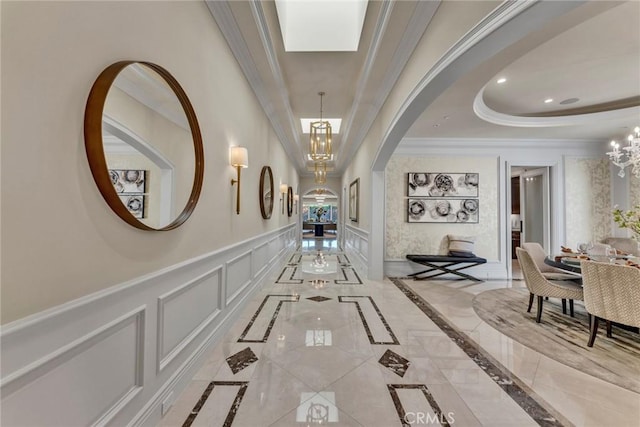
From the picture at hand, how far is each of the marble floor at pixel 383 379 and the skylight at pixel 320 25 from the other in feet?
10.9

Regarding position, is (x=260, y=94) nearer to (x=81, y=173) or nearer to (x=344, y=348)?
(x=81, y=173)

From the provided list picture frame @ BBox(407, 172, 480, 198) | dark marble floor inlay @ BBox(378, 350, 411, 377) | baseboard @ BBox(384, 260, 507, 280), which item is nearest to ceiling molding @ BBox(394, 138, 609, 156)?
picture frame @ BBox(407, 172, 480, 198)

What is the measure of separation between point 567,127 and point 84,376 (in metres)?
7.01

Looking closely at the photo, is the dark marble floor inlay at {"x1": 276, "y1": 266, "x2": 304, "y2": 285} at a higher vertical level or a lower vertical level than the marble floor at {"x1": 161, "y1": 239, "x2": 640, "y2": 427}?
higher

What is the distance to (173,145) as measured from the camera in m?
1.68

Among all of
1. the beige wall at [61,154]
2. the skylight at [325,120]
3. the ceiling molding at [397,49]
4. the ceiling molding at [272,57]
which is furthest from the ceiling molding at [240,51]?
the ceiling molding at [397,49]

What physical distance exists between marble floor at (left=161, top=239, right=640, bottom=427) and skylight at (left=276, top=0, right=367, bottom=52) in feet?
10.9

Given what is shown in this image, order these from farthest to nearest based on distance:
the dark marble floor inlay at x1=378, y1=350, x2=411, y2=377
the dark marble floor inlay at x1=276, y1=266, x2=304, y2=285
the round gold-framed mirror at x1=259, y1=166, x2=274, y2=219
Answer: the dark marble floor inlay at x1=276, y1=266, x2=304, y2=285
the round gold-framed mirror at x1=259, y1=166, x2=274, y2=219
the dark marble floor inlay at x1=378, y1=350, x2=411, y2=377

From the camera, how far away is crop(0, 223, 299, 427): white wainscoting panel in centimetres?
86

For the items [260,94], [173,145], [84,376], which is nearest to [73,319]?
[84,376]

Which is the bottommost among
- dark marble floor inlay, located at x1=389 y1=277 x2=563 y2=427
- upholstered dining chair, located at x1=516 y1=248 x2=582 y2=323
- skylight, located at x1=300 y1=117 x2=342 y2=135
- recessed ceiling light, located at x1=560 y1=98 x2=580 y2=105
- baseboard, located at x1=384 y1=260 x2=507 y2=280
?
dark marble floor inlay, located at x1=389 y1=277 x2=563 y2=427

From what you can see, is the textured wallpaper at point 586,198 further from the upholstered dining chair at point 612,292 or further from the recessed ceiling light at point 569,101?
the upholstered dining chair at point 612,292

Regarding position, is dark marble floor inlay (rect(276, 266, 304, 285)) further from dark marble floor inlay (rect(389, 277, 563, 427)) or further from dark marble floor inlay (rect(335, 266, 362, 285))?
dark marble floor inlay (rect(389, 277, 563, 427))

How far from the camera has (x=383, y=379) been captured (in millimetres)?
1943
